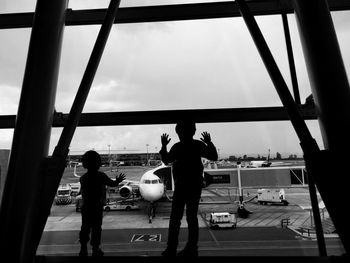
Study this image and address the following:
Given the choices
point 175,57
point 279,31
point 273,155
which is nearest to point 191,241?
point 273,155

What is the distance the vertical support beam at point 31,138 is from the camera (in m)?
1.62

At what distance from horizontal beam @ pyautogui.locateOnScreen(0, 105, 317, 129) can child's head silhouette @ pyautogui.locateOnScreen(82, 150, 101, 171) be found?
32cm

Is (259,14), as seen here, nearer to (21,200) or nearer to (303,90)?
(303,90)

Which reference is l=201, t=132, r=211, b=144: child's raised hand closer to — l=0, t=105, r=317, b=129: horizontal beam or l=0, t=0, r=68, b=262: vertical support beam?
l=0, t=105, r=317, b=129: horizontal beam

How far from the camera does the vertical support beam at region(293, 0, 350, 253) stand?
1644 mm

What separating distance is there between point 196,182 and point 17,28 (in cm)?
281

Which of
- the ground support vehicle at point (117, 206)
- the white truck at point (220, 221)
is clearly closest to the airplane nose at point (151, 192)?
the ground support vehicle at point (117, 206)

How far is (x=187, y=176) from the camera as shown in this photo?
6.92 feet

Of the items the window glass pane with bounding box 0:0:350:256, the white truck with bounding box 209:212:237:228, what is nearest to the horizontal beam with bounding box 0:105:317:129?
the window glass pane with bounding box 0:0:350:256

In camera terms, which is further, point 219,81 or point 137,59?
point 137,59

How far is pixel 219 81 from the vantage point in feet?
9.62

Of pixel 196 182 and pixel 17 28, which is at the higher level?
pixel 17 28

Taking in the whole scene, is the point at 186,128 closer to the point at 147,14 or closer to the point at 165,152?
the point at 165,152

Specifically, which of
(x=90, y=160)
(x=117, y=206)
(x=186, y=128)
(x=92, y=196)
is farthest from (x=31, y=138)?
(x=117, y=206)
